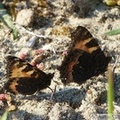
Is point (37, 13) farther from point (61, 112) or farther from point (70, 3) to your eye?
point (61, 112)

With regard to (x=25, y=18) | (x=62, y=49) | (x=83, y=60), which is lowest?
(x=62, y=49)

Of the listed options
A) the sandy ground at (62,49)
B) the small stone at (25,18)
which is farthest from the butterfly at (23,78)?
the small stone at (25,18)

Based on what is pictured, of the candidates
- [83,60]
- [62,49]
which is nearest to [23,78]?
[83,60]

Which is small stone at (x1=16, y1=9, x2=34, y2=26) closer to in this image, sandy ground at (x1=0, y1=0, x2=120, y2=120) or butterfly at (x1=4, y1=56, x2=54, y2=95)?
sandy ground at (x1=0, y1=0, x2=120, y2=120)

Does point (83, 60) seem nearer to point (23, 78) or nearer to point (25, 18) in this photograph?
point (23, 78)

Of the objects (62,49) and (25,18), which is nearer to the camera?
(62,49)

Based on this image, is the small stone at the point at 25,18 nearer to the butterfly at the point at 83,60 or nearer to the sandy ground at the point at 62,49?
the sandy ground at the point at 62,49

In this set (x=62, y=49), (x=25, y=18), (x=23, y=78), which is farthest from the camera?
(x=25, y=18)
